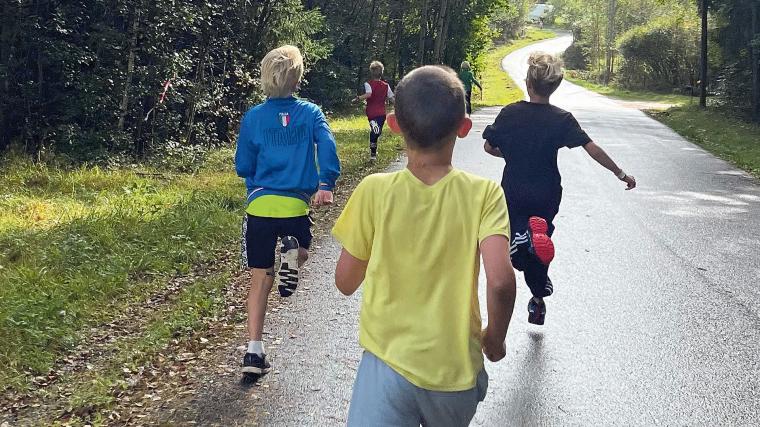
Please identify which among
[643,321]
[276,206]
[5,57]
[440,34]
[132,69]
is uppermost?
[440,34]

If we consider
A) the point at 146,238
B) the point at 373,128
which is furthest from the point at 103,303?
the point at 373,128

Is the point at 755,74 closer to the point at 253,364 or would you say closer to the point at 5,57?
the point at 5,57

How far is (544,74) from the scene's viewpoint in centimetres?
500

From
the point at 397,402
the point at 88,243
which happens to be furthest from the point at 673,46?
the point at 397,402

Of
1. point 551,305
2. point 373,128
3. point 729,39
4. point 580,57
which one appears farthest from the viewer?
point 580,57

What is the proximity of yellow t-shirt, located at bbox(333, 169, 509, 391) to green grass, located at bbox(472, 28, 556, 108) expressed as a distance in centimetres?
3235

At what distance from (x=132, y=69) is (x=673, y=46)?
141 ft

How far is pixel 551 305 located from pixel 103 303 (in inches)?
137

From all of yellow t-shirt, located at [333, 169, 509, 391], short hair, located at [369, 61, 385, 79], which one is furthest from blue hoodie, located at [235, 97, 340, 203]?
short hair, located at [369, 61, 385, 79]

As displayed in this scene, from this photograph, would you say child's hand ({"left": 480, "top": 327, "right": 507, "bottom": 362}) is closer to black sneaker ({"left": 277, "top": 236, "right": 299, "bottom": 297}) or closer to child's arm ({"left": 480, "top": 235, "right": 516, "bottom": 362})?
child's arm ({"left": 480, "top": 235, "right": 516, "bottom": 362})

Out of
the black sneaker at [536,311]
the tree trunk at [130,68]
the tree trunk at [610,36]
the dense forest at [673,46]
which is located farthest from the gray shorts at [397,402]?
the tree trunk at [610,36]

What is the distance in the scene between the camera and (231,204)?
10.0 meters

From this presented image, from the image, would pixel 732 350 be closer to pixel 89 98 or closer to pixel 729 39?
pixel 89 98

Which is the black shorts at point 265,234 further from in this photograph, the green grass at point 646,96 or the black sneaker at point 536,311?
the green grass at point 646,96
